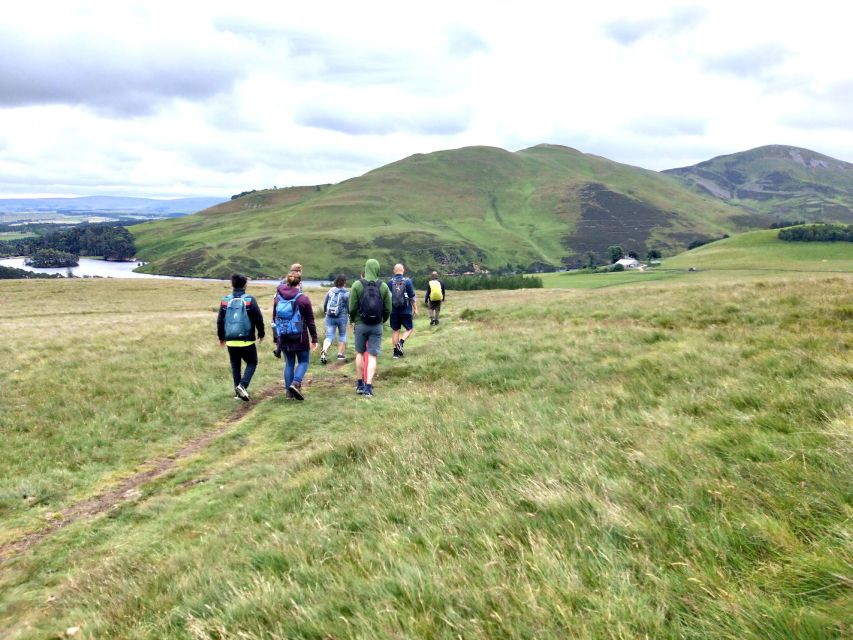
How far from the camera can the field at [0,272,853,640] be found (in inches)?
97.2

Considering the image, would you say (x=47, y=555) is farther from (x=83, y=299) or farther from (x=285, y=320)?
(x=83, y=299)

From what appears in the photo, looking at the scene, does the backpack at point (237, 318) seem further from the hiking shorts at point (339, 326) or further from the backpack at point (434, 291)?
the backpack at point (434, 291)

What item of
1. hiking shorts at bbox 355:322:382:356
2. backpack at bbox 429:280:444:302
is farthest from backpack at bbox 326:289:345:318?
Answer: backpack at bbox 429:280:444:302

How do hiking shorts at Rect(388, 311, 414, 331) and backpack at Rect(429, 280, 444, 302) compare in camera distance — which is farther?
backpack at Rect(429, 280, 444, 302)

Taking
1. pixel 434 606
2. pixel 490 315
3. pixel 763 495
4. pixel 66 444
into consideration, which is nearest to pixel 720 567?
pixel 763 495

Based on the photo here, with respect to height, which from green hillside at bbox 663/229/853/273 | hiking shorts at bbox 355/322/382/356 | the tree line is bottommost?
hiking shorts at bbox 355/322/382/356

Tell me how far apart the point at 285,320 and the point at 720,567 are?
955 centimetres

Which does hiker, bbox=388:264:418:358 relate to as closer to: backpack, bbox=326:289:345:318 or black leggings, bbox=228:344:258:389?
backpack, bbox=326:289:345:318

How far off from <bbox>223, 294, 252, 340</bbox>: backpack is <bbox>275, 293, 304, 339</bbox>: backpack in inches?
34.1

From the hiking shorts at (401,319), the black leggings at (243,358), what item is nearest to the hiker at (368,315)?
the black leggings at (243,358)

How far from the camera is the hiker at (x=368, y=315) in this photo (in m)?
10.7

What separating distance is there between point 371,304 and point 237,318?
3226mm

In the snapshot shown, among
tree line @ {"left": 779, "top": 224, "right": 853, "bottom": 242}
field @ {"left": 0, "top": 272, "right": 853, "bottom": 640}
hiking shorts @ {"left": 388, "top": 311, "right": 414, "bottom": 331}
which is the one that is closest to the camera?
field @ {"left": 0, "top": 272, "right": 853, "bottom": 640}

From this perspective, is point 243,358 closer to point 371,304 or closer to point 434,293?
point 371,304
